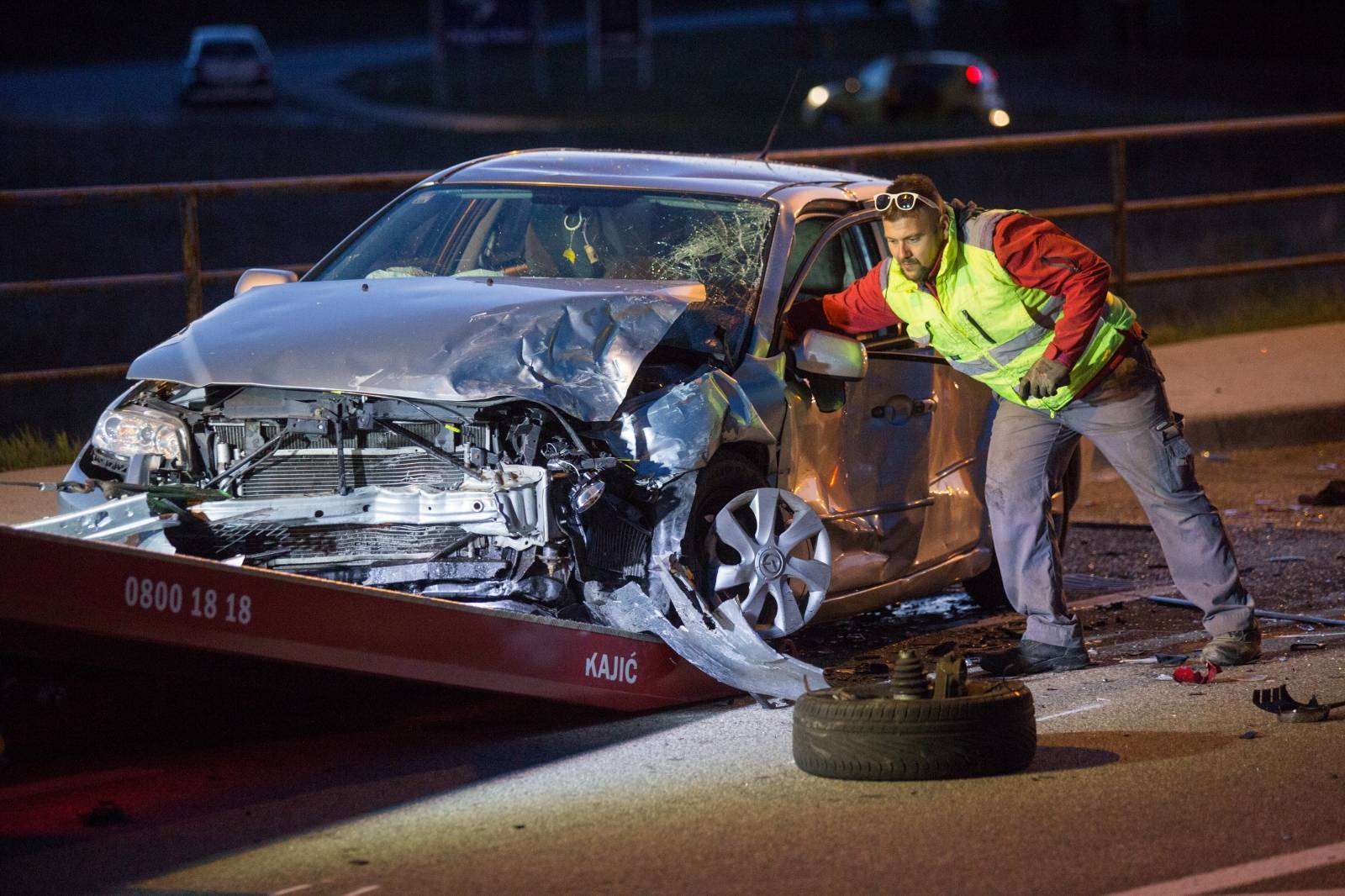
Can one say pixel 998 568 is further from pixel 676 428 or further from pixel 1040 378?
pixel 676 428

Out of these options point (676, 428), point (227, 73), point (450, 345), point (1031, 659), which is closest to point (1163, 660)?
point (1031, 659)

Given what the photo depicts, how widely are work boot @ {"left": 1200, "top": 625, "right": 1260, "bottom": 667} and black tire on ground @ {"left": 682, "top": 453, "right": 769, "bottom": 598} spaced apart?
1658 mm

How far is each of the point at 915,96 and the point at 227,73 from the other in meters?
15.7

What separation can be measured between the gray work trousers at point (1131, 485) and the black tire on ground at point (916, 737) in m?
1.45

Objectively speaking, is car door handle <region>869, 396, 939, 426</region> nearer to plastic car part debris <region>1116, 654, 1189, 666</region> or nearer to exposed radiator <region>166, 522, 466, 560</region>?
plastic car part debris <region>1116, 654, 1189, 666</region>

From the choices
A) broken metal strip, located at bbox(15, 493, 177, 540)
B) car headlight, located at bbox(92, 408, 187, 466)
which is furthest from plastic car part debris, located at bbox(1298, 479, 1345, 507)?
broken metal strip, located at bbox(15, 493, 177, 540)

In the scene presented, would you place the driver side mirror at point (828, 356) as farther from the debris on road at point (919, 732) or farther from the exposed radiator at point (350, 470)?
the debris on road at point (919, 732)

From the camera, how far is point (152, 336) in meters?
16.7

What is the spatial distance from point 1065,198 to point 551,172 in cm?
1953

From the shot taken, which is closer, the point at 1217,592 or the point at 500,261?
the point at 1217,592

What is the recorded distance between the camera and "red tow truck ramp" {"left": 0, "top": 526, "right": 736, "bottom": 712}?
5.29 metres

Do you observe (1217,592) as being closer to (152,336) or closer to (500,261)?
(500,261)

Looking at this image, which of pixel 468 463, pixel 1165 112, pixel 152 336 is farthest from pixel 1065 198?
pixel 468 463

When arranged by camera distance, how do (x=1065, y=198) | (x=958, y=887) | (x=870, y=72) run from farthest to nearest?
(x=870, y=72) → (x=1065, y=198) → (x=958, y=887)
